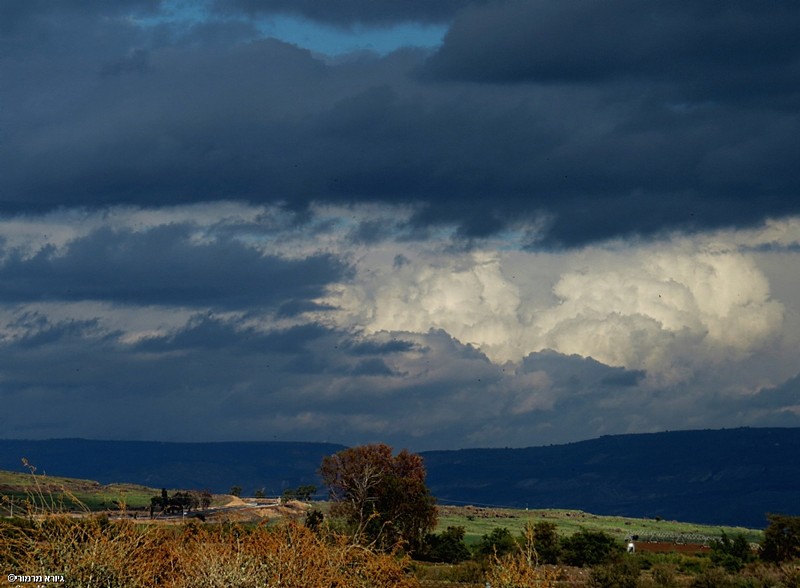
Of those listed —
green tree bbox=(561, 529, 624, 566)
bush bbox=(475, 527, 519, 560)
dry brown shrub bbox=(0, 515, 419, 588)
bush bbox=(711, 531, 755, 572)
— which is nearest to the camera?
dry brown shrub bbox=(0, 515, 419, 588)

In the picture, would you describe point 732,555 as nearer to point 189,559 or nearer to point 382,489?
point 382,489

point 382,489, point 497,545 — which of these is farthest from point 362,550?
point 382,489

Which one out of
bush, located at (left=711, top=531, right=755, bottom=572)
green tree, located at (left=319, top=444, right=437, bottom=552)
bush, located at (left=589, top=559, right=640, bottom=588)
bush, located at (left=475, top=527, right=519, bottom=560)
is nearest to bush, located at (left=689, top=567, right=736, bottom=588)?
bush, located at (left=589, top=559, right=640, bottom=588)

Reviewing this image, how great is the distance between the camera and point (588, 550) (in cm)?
10650

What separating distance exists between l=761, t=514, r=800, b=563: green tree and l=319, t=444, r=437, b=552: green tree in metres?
32.2

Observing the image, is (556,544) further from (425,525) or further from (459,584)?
(459,584)

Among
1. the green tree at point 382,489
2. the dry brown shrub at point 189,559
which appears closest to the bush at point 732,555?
the green tree at point 382,489

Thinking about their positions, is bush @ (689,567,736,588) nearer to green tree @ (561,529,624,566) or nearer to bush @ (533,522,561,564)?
green tree @ (561,529,624,566)

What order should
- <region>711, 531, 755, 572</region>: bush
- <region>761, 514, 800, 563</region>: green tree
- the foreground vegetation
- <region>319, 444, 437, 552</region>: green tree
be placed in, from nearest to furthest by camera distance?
1. the foreground vegetation
2. <region>711, 531, 755, 572</region>: bush
3. <region>761, 514, 800, 563</region>: green tree
4. <region>319, 444, 437, 552</region>: green tree

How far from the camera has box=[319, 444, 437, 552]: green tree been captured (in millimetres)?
114188

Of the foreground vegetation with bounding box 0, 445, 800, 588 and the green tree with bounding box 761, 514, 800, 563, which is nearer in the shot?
the foreground vegetation with bounding box 0, 445, 800, 588

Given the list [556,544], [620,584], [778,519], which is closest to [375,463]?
[556,544]

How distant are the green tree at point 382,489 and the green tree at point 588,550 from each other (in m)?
14.6

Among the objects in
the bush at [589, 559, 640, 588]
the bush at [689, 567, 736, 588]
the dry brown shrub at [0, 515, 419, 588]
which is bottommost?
the bush at [689, 567, 736, 588]
